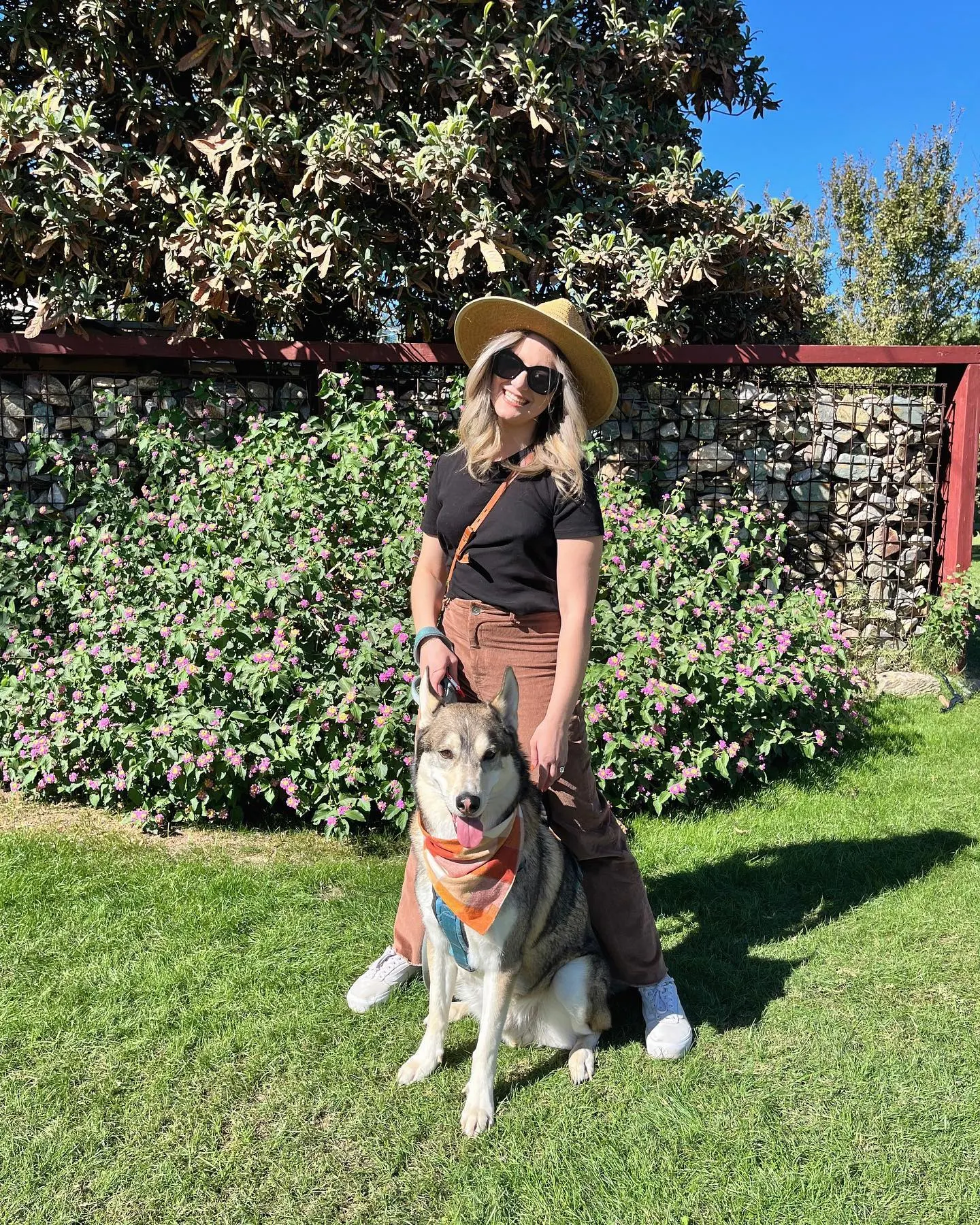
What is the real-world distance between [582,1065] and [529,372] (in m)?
2.07

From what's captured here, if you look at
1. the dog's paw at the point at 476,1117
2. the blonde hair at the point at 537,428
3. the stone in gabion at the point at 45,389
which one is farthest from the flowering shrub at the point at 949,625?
the stone in gabion at the point at 45,389

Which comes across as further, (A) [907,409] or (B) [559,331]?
(A) [907,409]

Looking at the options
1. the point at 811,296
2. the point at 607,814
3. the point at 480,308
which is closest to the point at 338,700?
the point at 607,814

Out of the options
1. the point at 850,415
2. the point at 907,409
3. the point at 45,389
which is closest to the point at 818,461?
the point at 850,415

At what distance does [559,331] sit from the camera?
255 centimetres

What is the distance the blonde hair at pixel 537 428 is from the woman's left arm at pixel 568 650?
187 millimetres

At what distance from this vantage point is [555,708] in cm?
246

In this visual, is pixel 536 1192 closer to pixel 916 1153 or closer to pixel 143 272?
pixel 916 1153

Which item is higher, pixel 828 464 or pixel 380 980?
pixel 828 464

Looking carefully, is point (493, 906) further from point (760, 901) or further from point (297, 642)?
point (297, 642)

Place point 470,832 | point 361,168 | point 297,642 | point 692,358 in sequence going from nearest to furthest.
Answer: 1. point 470,832
2. point 297,642
3. point 361,168
4. point 692,358

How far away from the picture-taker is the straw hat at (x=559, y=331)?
8.39 ft

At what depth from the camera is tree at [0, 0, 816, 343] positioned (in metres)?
5.46

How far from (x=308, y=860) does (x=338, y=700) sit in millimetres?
735
